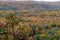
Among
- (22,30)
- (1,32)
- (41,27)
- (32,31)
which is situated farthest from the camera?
(41,27)

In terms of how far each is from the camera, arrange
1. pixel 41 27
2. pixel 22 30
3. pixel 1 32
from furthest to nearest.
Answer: pixel 41 27
pixel 22 30
pixel 1 32

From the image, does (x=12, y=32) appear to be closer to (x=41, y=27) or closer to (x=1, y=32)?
(x=1, y=32)

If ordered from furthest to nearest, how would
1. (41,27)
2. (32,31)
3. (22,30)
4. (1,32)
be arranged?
(41,27), (32,31), (22,30), (1,32)

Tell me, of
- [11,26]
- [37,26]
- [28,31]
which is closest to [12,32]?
[11,26]

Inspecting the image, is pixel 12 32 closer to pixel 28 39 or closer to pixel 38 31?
pixel 28 39

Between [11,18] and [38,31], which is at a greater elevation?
[11,18]

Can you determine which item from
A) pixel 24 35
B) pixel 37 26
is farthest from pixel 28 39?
pixel 37 26

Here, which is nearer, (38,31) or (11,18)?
(11,18)

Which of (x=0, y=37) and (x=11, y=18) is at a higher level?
(x=11, y=18)

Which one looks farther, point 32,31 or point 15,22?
point 32,31
